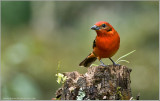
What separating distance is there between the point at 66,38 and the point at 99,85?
24.2ft

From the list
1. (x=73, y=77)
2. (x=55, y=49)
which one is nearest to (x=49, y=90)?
(x=55, y=49)

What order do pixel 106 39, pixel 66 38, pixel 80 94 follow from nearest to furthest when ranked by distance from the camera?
pixel 80 94
pixel 106 39
pixel 66 38

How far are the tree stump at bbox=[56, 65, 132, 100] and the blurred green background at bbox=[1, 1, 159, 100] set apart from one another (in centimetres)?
255

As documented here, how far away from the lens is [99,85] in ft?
13.9

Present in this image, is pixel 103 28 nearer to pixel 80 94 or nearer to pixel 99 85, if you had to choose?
pixel 99 85

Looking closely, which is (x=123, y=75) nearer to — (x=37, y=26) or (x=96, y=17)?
(x=96, y=17)

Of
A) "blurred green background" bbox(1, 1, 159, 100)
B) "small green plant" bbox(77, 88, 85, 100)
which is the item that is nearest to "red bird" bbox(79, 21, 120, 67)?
"small green plant" bbox(77, 88, 85, 100)

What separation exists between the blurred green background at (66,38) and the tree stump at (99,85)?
255 cm

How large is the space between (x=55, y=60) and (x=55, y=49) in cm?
73

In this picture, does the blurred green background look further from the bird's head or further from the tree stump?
the tree stump

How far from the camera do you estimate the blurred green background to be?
864cm

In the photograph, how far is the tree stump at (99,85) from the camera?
4.20 metres

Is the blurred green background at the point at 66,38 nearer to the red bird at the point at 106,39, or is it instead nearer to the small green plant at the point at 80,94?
the red bird at the point at 106,39

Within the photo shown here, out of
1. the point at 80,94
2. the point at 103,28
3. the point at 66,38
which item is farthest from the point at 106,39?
the point at 66,38
